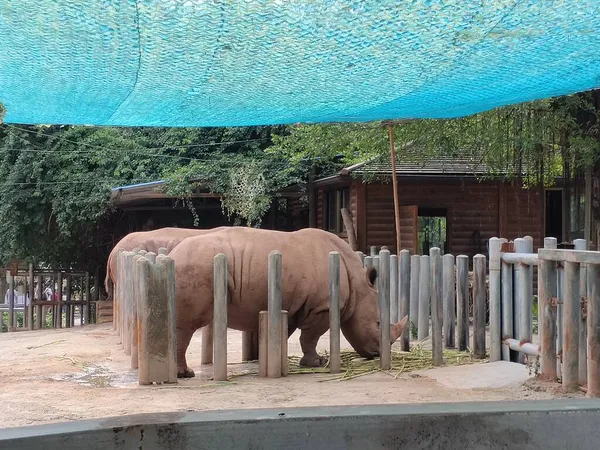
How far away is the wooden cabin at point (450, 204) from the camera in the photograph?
16.5 m

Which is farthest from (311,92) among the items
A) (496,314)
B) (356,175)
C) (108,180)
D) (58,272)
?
(58,272)

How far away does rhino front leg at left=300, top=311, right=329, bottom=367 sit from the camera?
8086mm

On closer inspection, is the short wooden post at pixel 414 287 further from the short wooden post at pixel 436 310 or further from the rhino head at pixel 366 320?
the rhino head at pixel 366 320

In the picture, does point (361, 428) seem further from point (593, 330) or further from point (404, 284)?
point (404, 284)

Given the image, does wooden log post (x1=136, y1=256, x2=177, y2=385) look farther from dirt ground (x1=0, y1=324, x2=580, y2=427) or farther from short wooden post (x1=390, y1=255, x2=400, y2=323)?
short wooden post (x1=390, y1=255, x2=400, y2=323)

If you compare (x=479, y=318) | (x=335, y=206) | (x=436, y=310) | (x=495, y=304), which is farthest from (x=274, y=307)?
(x=335, y=206)

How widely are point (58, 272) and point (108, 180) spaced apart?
314 cm

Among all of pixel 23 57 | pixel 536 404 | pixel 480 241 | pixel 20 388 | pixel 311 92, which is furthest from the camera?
pixel 480 241

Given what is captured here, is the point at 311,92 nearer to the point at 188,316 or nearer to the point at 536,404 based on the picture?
the point at 188,316

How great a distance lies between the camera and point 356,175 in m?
15.4

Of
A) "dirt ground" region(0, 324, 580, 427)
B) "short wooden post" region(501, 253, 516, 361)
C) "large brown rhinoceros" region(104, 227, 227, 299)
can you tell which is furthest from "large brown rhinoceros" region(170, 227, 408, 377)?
"large brown rhinoceros" region(104, 227, 227, 299)

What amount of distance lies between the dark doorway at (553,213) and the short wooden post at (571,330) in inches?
578

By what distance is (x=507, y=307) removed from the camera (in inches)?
303

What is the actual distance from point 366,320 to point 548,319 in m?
2.42
